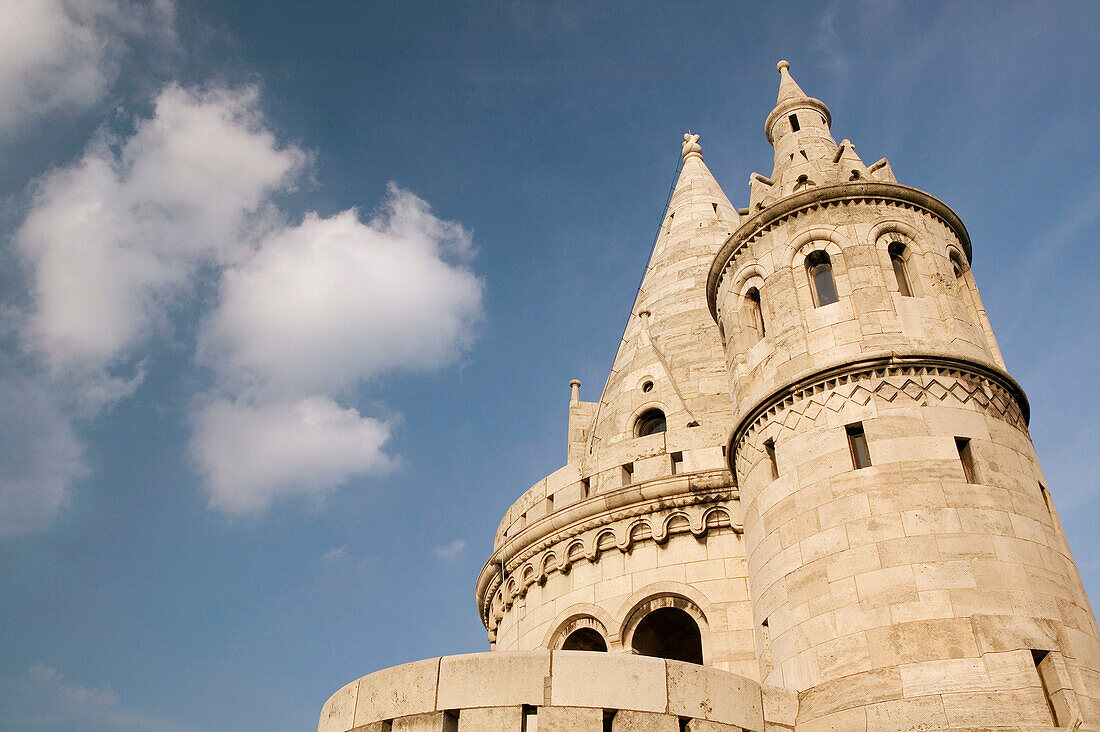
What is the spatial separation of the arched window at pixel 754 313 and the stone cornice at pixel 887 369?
1562mm

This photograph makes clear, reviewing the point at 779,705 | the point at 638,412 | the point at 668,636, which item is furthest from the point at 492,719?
the point at 638,412

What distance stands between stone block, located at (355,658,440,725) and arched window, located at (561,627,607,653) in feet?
19.8

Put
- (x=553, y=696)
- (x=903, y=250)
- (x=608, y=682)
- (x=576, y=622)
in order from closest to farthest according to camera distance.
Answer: (x=553, y=696) → (x=608, y=682) → (x=903, y=250) → (x=576, y=622)

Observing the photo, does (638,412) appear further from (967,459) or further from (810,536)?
(967,459)

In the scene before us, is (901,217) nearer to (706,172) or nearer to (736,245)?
(736,245)

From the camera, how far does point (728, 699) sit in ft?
33.2

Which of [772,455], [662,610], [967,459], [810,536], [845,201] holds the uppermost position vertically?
[845,201]

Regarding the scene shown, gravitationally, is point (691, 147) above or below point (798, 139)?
above

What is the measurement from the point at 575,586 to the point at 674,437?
3.34 meters

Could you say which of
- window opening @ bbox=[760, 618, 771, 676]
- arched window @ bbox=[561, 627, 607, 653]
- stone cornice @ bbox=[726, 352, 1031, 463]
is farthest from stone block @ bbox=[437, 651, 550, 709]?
arched window @ bbox=[561, 627, 607, 653]

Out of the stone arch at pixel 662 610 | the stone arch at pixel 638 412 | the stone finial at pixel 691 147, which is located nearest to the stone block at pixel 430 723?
the stone arch at pixel 662 610

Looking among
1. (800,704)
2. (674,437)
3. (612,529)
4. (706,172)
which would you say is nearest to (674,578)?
(612,529)

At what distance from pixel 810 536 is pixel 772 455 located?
162 centimetres

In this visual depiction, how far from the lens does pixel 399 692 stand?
32.7 feet
